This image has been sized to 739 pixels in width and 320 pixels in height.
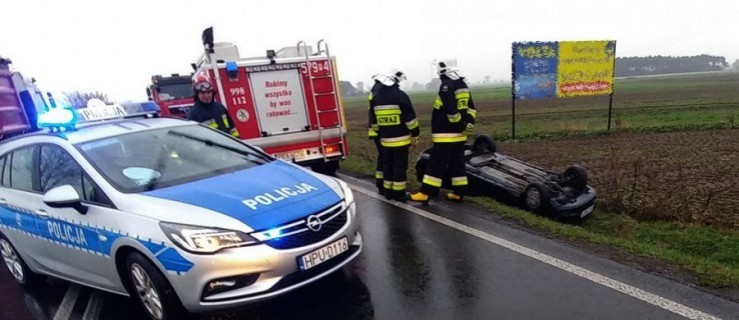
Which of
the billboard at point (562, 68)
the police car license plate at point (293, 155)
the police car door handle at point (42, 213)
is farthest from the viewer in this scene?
the billboard at point (562, 68)

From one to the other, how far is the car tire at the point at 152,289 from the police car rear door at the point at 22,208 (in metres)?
1.17

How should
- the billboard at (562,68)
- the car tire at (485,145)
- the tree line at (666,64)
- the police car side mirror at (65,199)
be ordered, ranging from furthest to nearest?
the tree line at (666,64) → the billboard at (562,68) → the car tire at (485,145) → the police car side mirror at (65,199)

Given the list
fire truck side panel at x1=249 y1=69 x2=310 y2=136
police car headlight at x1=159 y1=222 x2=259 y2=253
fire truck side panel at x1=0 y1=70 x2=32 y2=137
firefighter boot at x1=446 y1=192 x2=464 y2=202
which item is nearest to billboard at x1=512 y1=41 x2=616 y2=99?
fire truck side panel at x1=249 y1=69 x2=310 y2=136

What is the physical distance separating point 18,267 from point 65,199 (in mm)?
1881

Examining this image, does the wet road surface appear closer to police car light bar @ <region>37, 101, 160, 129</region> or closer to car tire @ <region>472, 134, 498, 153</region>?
police car light bar @ <region>37, 101, 160, 129</region>

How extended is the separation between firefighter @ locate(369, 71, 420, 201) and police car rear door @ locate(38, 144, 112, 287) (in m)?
3.69

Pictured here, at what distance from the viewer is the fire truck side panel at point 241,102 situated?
7.82 m

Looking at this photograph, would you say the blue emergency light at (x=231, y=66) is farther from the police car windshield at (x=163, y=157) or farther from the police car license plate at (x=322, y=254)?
the police car license plate at (x=322, y=254)

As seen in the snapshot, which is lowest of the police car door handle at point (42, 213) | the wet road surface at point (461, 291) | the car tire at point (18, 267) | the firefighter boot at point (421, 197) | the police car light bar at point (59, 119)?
the firefighter boot at point (421, 197)

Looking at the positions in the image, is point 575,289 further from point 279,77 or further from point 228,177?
point 279,77

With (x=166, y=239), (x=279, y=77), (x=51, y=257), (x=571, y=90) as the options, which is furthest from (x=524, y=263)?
(x=571, y=90)

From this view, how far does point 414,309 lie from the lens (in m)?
3.48

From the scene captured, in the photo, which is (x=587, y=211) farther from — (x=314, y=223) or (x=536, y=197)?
(x=314, y=223)

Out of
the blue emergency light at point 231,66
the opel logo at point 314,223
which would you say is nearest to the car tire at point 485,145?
the blue emergency light at point 231,66
